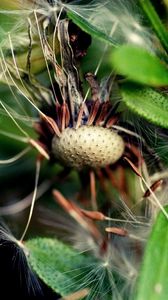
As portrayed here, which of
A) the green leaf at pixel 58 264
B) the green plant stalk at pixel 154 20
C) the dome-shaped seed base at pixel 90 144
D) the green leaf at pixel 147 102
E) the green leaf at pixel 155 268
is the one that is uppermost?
the green plant stalk at pixel 154 20

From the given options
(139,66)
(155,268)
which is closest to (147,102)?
(139,66)

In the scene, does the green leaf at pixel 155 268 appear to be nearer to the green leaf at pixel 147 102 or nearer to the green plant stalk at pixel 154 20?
the green leaf at pixel 147 102

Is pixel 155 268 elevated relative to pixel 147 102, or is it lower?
lower

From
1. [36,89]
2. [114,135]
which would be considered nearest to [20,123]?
[36,89]

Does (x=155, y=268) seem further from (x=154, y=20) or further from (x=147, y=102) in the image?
(x=154, y=20)

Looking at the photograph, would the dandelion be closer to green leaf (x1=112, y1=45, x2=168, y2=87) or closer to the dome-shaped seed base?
the dome-shaped seed base

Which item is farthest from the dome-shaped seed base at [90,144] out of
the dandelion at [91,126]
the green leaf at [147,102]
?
the green leaf at [147,102]
